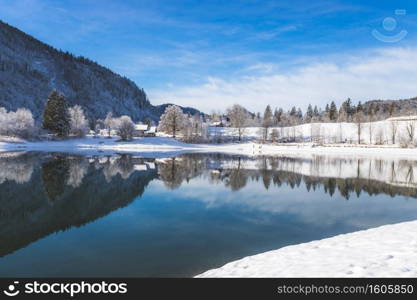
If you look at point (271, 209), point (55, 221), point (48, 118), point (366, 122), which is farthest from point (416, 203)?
point (366, 122)

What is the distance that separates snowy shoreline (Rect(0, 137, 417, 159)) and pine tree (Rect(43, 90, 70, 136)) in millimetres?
4524

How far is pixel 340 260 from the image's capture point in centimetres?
870

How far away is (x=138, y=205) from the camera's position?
63.0 feet

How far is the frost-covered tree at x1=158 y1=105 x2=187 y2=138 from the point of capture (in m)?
105

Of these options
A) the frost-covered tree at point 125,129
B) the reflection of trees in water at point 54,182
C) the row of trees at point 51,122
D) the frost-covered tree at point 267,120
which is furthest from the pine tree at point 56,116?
the frost-covered tree at point 267,120

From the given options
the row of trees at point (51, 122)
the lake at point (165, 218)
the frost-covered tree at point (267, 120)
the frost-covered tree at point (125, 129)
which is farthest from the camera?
the frost-covered tree at point (267, 120)

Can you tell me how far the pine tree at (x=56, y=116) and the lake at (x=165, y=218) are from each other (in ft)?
191

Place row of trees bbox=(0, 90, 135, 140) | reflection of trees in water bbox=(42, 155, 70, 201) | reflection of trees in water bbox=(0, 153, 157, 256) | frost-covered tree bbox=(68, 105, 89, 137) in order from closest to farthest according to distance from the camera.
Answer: reflection of trees in water bbox=(0, 153, 157, 256), reflection of trees in water bbox=(42, 155, 70, 201), row of trees bbox=(0, 90, 135, 140), frost-covered tree bbox=(68, 105, 89, 137)

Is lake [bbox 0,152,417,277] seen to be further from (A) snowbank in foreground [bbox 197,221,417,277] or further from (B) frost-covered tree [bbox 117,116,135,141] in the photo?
(B) frost-covered tree [bbox 117,116,135,141]

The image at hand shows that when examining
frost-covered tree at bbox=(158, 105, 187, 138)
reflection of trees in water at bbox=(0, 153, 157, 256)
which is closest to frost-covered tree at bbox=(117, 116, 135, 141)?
frost-covered tree at bbox=(158, 105, 187, 138)

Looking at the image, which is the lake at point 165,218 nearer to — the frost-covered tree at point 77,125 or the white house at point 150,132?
the frost-covered tree at point 77,125

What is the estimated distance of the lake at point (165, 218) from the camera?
10.4 metres

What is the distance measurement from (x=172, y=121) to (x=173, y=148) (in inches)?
892

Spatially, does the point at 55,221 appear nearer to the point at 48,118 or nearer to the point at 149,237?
the point at 149,237
